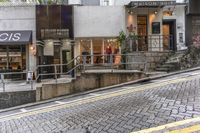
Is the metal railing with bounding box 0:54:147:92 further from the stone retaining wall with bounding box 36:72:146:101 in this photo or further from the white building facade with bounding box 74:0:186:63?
the white building facade with bounding box 74:0:186:63

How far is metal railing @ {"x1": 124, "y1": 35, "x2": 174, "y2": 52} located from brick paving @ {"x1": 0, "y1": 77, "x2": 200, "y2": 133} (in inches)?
342

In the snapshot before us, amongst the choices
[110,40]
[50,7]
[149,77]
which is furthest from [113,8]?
[149,77]

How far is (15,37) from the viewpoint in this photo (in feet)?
74.3

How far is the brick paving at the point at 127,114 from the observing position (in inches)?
307

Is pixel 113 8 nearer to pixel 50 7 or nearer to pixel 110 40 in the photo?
pixel 110 40

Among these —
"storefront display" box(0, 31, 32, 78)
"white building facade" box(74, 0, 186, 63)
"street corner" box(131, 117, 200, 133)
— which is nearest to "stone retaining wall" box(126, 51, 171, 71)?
"white building facade" box(74, 0, 186, 63)

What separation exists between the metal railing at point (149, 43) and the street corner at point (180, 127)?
1346 cm

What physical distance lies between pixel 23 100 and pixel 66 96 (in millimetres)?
2129

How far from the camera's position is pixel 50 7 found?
75.8 ft

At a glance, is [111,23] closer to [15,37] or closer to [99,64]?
[15,37]

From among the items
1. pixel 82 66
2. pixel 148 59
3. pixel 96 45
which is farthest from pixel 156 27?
pixel 82 66

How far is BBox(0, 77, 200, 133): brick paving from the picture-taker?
7.80 metres

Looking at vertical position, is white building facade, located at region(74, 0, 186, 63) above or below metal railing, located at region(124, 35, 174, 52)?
above

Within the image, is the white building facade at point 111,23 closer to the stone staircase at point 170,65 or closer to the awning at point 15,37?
the awning at point 15,37
